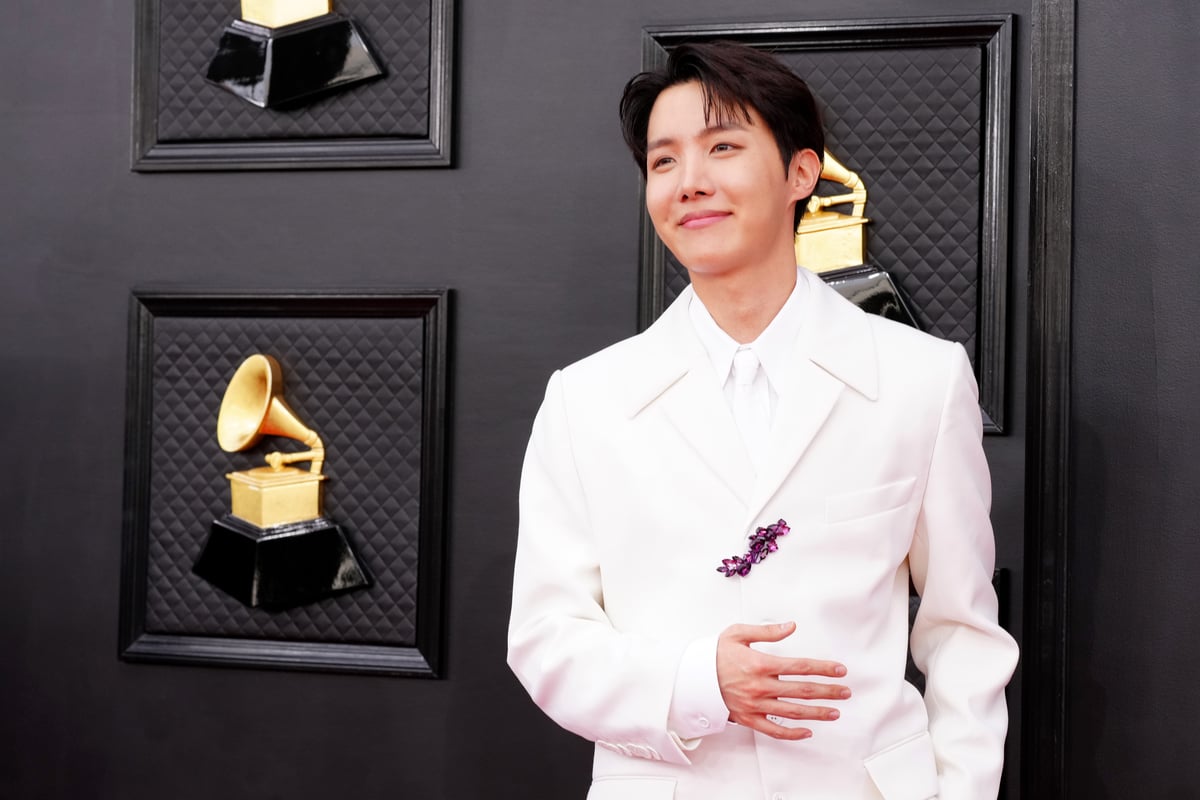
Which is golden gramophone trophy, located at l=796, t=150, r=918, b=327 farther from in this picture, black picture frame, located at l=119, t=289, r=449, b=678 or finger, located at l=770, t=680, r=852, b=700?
finger, located at l=770, t=680, r=852, b=700

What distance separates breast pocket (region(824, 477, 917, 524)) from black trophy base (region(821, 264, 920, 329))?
0.74m

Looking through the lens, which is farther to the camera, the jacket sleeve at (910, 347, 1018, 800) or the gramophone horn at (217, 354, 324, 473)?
the gramophone horn at (217, 354, 324, 473)

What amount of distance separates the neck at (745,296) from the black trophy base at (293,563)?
1132 millimetres

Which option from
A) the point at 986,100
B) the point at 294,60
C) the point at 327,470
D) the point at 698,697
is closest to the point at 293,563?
the point at 327,470

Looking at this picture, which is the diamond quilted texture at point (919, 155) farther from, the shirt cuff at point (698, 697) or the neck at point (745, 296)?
the shirt cuff at point (698, 697)

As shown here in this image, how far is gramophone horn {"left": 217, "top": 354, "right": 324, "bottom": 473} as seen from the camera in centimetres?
235

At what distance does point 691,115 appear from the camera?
1.50 m

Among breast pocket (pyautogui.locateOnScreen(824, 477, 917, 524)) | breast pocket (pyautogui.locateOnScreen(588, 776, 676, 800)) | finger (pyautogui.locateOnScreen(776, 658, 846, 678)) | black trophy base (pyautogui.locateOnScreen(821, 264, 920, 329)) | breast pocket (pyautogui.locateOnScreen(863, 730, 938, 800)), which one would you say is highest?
black trophy base (pyautogui.locateOnScreen(821, 264, 920, 329))

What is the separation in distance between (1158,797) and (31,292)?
8.10 feet

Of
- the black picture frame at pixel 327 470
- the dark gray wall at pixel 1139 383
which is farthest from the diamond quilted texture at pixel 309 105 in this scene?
the dark gray wall at pixel 1139 383

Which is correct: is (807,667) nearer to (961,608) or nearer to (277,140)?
(961,608)

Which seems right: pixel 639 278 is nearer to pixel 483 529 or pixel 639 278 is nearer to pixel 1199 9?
pixel 483 529

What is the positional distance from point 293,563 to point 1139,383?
1.66 meters

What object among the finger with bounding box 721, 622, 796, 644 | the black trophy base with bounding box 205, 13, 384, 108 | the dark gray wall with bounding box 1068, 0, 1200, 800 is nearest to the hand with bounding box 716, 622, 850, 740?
the finger with bounding box 721, 622, 796, 644
